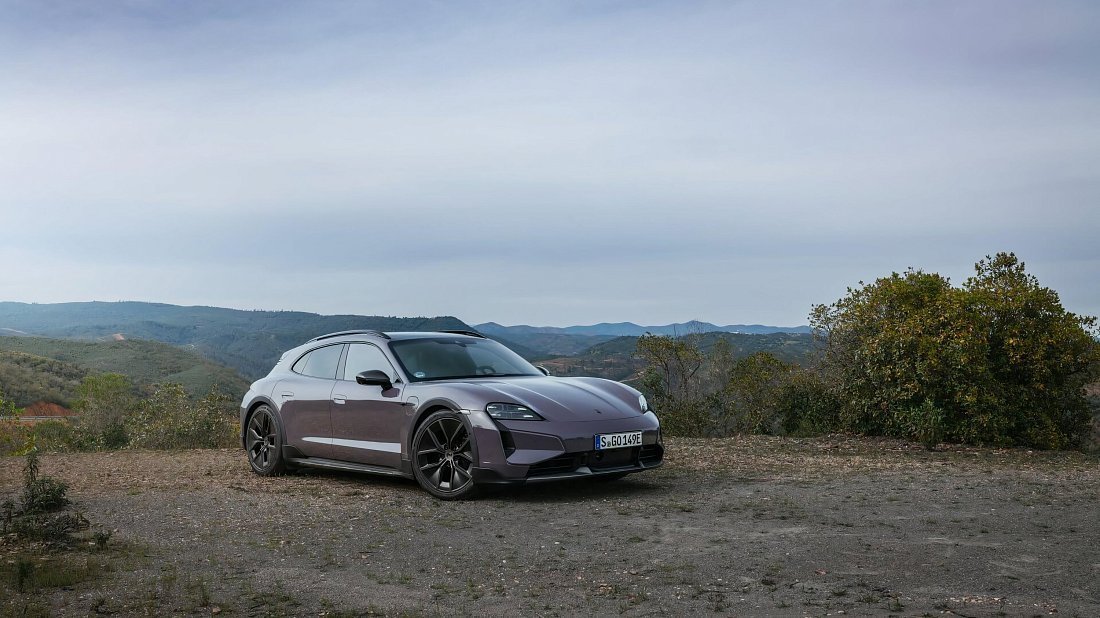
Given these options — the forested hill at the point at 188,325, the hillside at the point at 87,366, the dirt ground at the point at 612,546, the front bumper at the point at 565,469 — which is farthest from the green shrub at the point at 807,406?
the forested hill at the point at 188,325

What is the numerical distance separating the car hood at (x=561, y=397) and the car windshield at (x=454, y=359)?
17.2 inches

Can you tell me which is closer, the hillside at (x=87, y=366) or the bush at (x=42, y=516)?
the bush at (x=42, y=516)

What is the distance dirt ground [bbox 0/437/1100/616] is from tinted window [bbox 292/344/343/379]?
113cm

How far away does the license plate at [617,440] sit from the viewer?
27.5ft

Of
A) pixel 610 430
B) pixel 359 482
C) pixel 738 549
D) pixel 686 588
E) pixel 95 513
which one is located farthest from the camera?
pixel 359 482

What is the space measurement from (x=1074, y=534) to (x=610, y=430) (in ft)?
12.1

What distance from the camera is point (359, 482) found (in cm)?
980

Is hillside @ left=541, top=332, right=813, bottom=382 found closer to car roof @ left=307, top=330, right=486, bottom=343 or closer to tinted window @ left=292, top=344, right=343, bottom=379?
car roof @ left=307, top=330, right=486, bottom=343

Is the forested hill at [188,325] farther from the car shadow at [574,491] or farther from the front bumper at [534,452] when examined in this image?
the front bumper at [534,452]

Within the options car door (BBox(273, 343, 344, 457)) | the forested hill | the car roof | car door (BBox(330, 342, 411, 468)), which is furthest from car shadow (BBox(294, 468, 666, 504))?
the forested hill

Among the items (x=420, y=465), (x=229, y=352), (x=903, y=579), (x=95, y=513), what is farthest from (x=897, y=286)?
(x=229, y=352)

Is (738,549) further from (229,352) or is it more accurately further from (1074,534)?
(229,352)

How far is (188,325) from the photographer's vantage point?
157m

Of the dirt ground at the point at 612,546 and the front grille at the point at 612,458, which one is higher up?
the front grille at the point at 612,458
